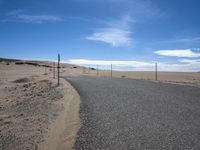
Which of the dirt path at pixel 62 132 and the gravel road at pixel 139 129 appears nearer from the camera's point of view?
the gravel road at pixel 139 129

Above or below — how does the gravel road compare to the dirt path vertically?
above

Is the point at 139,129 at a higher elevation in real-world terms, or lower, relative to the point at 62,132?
higher

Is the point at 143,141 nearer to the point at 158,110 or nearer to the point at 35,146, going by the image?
the point at 35,146

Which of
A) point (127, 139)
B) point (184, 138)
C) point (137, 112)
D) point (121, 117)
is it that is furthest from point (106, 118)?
point (184, 138)

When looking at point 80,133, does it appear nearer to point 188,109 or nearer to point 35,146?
point 35,146

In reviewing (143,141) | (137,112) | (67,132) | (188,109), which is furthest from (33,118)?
(188,109)

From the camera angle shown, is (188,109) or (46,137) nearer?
(46,137)

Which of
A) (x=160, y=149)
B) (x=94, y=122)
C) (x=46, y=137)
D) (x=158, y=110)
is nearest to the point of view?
(x=160, y=149)

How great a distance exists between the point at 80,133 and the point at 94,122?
123 centimetres

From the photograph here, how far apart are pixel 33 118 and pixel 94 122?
2.81 meters

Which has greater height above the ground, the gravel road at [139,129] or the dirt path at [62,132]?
the gravel road at [139,129]

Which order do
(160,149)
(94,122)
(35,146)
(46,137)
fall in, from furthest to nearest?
1. (94,122)
2. (46,137)
3. (35,146)
4. (160,149)

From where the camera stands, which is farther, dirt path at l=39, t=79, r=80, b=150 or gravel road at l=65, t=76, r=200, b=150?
dirt path at l=39, t=79, r=80, b=150

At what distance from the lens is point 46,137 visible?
693cm
